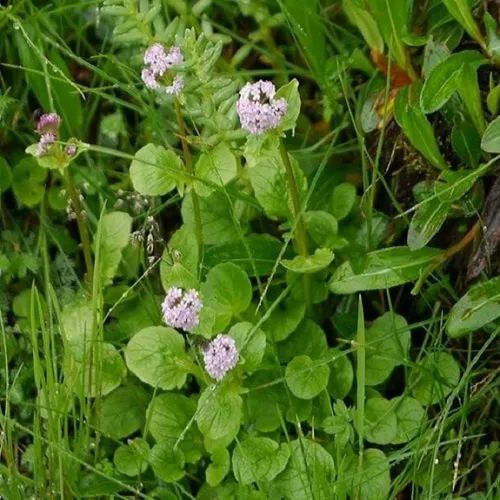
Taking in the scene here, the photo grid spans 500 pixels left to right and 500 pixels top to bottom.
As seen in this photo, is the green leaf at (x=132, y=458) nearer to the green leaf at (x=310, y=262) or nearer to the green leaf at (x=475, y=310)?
the green leaf at (x=310, y=262)

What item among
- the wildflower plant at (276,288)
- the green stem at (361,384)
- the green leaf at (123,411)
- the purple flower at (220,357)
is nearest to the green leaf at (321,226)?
the wildflower plant at (276,288)

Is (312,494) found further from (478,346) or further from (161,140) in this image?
(161,140)

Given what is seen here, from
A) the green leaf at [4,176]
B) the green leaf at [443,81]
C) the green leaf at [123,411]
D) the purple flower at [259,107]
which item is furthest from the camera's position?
the green leaf at [4,176]

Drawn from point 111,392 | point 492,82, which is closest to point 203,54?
point 492,82

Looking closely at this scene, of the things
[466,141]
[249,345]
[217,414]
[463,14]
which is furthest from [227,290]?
[463,14]

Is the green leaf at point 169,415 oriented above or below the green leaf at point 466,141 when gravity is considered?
below

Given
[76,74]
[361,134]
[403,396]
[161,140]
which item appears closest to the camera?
[403,396]
